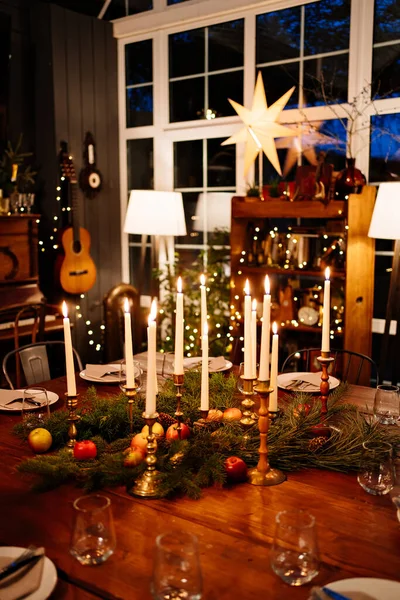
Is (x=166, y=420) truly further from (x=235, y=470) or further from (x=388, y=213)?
(x=388, y=213)

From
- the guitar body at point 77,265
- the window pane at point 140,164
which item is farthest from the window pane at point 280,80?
the guitar body at point 77,265

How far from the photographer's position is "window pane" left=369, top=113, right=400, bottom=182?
379 cm

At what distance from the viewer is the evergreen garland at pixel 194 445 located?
151cm

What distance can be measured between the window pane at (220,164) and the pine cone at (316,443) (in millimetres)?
3100

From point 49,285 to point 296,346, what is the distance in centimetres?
197

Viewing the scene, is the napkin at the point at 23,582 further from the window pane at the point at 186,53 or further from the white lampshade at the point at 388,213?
the window pane at the point at 186,53

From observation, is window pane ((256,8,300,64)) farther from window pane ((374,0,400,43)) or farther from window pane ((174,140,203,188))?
window pane ((174,140,203,188))

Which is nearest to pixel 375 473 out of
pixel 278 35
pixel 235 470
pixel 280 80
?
pixel 235 470

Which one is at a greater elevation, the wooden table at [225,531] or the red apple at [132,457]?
the red apple at [132,457]

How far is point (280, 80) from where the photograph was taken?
4.23 metres

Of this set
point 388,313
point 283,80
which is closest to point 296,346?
point 388,313

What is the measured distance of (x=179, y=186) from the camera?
4883 mm

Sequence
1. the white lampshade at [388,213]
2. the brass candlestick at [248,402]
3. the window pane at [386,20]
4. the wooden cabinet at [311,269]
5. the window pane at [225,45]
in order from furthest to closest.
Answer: the window pane at [225,45] < the window pane at [386,20] < the wooden cabinet at [311,269] < the white lampshade at [388,213] < the brass candlestick at [248,402]

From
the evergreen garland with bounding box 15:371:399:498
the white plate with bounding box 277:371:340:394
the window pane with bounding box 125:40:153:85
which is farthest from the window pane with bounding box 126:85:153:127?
the evergreen garland with bounding box 15:371:399:498
